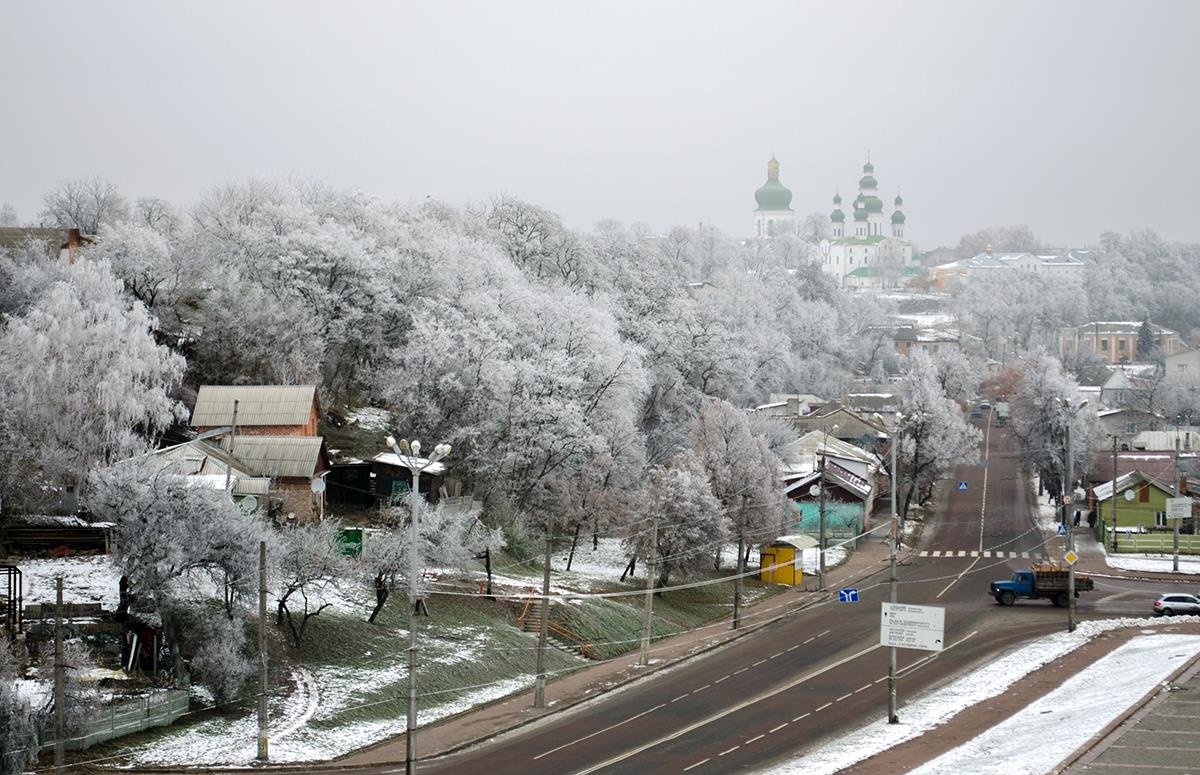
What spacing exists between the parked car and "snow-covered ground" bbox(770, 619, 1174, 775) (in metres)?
1.18

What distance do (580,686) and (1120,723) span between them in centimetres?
1778

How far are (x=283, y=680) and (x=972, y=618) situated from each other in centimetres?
2850

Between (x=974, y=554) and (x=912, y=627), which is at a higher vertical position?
(x=912, y=627)

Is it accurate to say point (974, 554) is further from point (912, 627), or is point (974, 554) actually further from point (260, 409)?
point (260, 409)

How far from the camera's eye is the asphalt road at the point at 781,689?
3884 centimetres

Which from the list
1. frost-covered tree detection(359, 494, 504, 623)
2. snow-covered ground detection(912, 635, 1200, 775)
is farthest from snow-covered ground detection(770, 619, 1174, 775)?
frost-covered tree detection(359, 494, 504, 623)

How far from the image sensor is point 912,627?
4216cm

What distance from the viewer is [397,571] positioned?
48812 mm

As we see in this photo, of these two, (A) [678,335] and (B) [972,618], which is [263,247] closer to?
(A) [678,335]

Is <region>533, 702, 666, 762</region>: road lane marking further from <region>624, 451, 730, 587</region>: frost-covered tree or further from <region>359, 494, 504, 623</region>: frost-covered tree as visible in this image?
<region>624, 451, 730, 587</region>: frost-covered tree

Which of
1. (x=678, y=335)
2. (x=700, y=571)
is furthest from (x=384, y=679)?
(x=678, y=335)

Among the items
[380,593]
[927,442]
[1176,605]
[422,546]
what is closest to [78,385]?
[422,546]

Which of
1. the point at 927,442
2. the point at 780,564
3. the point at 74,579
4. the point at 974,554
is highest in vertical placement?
the point at 927,442

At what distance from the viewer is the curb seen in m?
34.3
